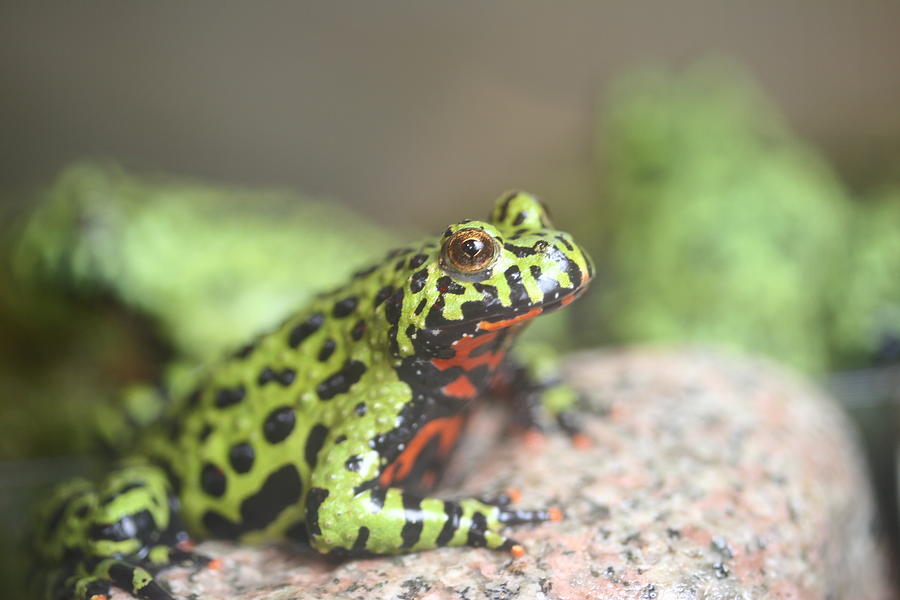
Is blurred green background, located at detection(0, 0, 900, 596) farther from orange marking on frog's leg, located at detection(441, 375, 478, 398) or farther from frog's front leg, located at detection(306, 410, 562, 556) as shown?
frog's front leg, located at detection(306, 410, 562, 556)

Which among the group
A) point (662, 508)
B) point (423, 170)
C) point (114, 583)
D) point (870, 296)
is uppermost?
point (423, 170)

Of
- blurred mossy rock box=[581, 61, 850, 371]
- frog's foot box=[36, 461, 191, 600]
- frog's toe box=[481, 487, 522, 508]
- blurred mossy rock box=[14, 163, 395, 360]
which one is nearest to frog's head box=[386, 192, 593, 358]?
frog's toe box=[481, 487, 522, 508]

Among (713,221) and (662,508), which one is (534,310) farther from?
(713,221)

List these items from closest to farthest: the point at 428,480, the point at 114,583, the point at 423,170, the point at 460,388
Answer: the point at 114,583, the point at 460,388, the point at 428,480, the point at 423,170

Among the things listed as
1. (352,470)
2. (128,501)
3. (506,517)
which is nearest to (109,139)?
(128,501)

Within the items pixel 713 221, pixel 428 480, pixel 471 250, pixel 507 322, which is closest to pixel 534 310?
pixel 507 322

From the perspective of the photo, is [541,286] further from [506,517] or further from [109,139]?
→ [109,139]
